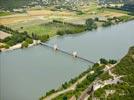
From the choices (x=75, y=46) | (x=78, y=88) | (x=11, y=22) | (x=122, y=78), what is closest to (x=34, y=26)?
(x=11, y=22)

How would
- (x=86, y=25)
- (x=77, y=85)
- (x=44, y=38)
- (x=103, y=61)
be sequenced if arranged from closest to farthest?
(x=77, y=85), (x=103, y=61), (x=44, y=38), (x=86, y=25)

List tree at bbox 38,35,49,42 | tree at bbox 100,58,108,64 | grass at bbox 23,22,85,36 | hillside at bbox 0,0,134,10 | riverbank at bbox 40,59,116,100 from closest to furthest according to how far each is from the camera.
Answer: riverbank at bbox 40,59,116,100 → tree at bbox 100,58,108,64 → tree at bbox 38,35,49,42 → grass at bbox 23,22,85,36 → hillside at bbox 0,0,134,10

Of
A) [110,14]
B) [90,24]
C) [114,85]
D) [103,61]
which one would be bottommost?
[110,14]

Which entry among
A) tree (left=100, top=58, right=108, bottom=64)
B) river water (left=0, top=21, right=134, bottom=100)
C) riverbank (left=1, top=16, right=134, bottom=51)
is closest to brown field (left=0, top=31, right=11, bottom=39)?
riverbank (left=1, top=16, right=134, bottom=51)

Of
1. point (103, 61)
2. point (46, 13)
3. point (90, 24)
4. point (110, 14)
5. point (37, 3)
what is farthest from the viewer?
point (37, 3)

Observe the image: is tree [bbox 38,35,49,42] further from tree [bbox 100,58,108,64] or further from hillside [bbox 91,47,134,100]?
hillside [bbox 91,47,134,100]

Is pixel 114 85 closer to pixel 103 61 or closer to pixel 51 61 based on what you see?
pixel 103 61

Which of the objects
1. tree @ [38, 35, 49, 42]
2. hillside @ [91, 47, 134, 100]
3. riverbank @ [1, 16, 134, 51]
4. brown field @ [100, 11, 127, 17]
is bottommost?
brown field @ [100, 11, 127, 17]

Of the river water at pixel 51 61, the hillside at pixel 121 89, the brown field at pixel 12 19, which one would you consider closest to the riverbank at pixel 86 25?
the river water at pixel 51 61

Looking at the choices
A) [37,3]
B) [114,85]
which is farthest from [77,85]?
[37,3]
